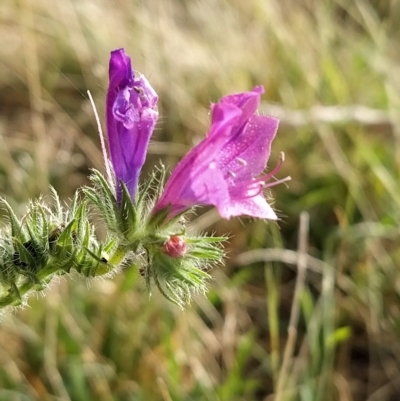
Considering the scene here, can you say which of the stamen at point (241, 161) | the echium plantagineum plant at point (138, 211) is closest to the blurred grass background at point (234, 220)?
the echium plantagineum plant at point (138, 211)

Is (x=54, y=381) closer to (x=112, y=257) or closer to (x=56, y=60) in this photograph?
(x=112, y=257)

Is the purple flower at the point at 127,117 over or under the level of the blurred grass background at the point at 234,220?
over

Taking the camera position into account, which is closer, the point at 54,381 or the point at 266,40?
the point at 54,381

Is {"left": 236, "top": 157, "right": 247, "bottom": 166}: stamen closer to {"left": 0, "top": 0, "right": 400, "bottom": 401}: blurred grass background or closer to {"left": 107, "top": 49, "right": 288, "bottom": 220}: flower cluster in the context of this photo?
{"left": 107, "top": 49, "right": 288, "bottom": 220}: flower cluster

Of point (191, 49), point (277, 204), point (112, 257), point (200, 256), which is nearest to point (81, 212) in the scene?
point (112, 257)

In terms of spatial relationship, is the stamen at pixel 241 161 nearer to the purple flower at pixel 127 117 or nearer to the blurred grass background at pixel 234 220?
the purple flower at pixel 127 117

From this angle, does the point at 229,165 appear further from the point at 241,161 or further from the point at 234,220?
the point at 234,220

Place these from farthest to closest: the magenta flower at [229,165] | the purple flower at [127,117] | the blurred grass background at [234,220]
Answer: the blurred grass background at [234,220]
the purple flower at [127,117]
the magenta flower at [229,165]
